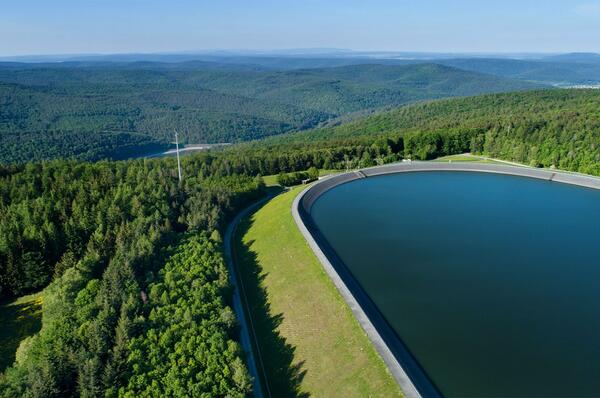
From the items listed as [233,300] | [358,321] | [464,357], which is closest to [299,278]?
[233,300]

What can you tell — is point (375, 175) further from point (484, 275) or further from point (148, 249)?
point (148, 249)

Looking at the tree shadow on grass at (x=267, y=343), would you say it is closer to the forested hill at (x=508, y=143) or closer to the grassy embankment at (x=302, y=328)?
the grassy embankment at (x=302, y=328)

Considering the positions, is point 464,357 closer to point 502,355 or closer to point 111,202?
point 502,355

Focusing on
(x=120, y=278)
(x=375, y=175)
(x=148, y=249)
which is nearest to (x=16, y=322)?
(x=120, y=278)

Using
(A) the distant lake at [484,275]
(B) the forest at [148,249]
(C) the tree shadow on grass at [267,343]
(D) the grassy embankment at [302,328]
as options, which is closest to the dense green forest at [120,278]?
(B) the forest at [148,249]

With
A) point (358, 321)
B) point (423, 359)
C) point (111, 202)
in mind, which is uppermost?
point (111, 202)

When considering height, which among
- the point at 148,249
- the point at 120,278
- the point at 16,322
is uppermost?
the point at 148,249

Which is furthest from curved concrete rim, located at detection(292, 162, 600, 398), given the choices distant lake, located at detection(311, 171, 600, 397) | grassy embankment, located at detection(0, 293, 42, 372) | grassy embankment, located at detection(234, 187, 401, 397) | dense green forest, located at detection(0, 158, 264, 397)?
grassy embankment, located at detection(0, 293, 42, 372)
